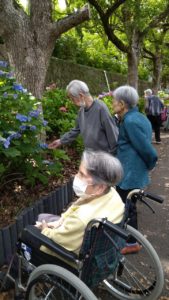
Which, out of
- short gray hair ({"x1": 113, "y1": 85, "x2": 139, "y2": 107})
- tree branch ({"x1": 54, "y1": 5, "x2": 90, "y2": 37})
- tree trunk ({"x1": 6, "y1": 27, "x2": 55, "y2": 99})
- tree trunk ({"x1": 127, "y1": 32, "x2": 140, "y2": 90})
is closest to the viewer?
short gray hair ({"x1": 113, "y1": 85, "x2": 139, "y2": 107})

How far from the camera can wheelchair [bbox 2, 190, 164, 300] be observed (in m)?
1.92

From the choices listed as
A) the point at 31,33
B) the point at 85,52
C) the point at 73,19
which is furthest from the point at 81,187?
the point at 85,52

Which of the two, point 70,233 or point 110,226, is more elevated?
point 110,226

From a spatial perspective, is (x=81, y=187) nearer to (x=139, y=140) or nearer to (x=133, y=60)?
(x=139, y=140)

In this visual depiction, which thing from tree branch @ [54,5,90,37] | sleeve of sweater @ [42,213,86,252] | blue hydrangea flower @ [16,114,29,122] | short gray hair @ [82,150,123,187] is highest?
tree branch @ [54,5,90,37]

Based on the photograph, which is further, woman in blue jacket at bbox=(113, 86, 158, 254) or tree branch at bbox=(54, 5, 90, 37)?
tree branch at bbox=(54, 5, 90, 37)

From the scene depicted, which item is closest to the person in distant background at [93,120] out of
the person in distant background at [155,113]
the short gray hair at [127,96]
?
the short gray hair at [127,96]

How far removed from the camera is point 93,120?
11.8 feet

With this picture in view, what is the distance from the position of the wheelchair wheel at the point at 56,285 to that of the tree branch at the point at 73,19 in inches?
152

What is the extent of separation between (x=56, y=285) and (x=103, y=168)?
0.77 m

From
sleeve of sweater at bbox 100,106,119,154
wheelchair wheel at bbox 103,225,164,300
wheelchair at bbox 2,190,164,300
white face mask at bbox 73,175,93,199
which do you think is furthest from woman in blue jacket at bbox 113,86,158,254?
white face mask at bbox 73,175,93,199

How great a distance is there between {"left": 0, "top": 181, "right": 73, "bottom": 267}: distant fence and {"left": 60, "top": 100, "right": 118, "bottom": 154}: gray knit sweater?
0.85 meters

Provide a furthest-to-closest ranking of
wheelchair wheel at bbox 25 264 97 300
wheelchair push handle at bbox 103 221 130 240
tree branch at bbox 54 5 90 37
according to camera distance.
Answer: tree branch at bbox 54 5 90 37
wheelchair wheel at bbox 25 264 97 300
wheelchair push handle at bbox 103 221 130 240

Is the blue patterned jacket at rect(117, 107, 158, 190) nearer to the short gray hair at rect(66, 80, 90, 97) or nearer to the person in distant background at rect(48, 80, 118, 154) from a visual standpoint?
the person in distant background at rect(48, 80, 118, 154)
